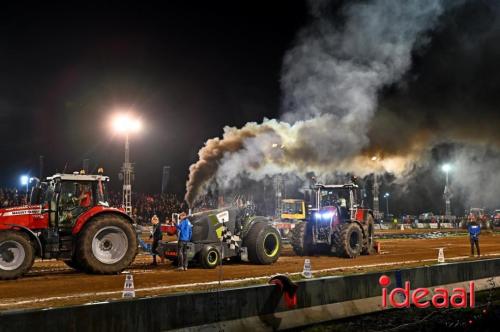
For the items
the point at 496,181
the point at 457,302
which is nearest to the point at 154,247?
the point at 457,302

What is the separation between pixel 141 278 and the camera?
13.2 meters

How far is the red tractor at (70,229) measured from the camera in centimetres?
1241

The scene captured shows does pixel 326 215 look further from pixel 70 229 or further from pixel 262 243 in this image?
pixel 70 229

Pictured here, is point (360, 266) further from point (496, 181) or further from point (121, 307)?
point (496, 181)

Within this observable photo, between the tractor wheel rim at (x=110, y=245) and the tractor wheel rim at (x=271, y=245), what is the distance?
4734 mm

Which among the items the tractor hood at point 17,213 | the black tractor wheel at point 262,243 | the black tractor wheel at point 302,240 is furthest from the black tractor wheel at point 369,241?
the tractor hood at point 17,213

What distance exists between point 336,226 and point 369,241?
1.97 metres

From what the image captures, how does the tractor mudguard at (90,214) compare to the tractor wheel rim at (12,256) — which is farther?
the tractor mudguard at (90,214)

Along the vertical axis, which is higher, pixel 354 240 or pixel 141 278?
pixel 354 240

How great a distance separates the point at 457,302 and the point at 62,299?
7703 mm

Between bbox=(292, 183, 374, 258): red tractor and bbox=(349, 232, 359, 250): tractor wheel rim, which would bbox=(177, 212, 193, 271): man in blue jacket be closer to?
bbox=(292, 183, 374, 258): red tractor

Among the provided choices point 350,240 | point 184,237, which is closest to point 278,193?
point 350,240

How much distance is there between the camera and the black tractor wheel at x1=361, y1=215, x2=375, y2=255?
2050 centimetres

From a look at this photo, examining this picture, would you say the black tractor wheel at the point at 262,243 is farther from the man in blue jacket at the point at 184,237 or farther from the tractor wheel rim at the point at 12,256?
the tractor wheel rim at the point at 12,256
